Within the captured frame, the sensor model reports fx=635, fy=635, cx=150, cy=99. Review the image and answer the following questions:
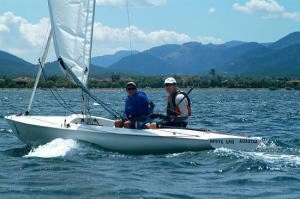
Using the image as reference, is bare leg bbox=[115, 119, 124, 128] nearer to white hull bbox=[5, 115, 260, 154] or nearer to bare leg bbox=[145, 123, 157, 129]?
white hull bbox=[5, 115, 260, 154]

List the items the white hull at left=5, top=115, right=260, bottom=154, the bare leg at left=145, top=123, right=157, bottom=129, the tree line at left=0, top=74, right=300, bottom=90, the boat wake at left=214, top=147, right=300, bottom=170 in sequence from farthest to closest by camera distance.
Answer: the tree line at left=0, top=74, right=300, bottom=90
the bare leg at left=145, top=123, right=157, bottom=129
the white hull at left=5, top=115, right=260, bottom=154
the boat wake at left=214, top=147, right=300, bottom=170

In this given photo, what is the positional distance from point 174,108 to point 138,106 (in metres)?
0.95

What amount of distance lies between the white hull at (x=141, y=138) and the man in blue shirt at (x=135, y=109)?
0.50m

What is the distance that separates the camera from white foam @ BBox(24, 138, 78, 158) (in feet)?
50.7

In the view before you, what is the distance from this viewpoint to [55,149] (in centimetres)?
1573

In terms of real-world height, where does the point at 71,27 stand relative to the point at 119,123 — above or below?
above

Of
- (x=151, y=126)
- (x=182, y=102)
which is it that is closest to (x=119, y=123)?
(x=151, y=126)

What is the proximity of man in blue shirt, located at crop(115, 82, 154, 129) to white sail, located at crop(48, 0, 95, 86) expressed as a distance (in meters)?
1.47

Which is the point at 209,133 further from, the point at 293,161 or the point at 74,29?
the point at 74,29

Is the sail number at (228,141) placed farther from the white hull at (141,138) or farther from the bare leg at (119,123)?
the bare leg at (119,123)

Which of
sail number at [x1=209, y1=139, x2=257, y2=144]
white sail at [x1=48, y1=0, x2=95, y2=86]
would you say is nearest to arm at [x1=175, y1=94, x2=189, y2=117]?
sail number at [x1=209, y1=139, x2=257, y2=144]

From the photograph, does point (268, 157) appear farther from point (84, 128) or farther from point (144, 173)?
point (84, 128)

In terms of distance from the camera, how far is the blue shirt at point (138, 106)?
16.5 meters

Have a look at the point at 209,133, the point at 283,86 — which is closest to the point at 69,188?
the point at 209,133
